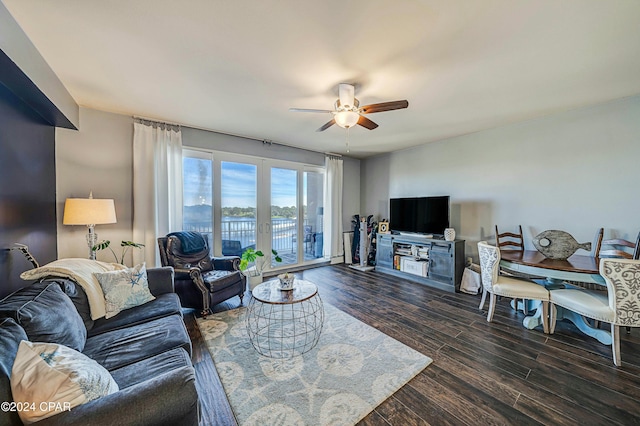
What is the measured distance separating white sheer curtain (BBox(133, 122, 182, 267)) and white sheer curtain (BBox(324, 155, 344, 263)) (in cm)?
297

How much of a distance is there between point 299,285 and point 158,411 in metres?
1.63

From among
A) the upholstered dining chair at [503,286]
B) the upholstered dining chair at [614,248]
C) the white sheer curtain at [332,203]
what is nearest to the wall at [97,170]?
the white sheer curtain at [332,203]

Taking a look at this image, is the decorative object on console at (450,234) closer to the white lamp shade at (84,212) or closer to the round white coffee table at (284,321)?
the round white coffee table at (284,321)

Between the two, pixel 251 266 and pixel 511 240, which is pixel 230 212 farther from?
pixel 511 240

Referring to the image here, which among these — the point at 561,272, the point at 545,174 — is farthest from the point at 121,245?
the point at 545,174

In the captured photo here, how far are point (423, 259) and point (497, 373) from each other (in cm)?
255

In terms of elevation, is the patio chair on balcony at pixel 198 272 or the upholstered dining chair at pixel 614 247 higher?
the upholstered dining chair at pixel 614 247

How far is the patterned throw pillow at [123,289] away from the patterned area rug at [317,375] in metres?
0.76

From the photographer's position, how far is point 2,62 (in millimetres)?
1613

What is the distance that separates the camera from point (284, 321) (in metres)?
2.82

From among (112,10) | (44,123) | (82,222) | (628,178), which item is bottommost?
(82,222)

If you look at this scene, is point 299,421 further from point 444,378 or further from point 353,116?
point 353,116

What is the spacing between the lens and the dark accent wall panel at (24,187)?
6.28 feet

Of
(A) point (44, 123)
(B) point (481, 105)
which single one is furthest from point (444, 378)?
(A) point (44, 123)
